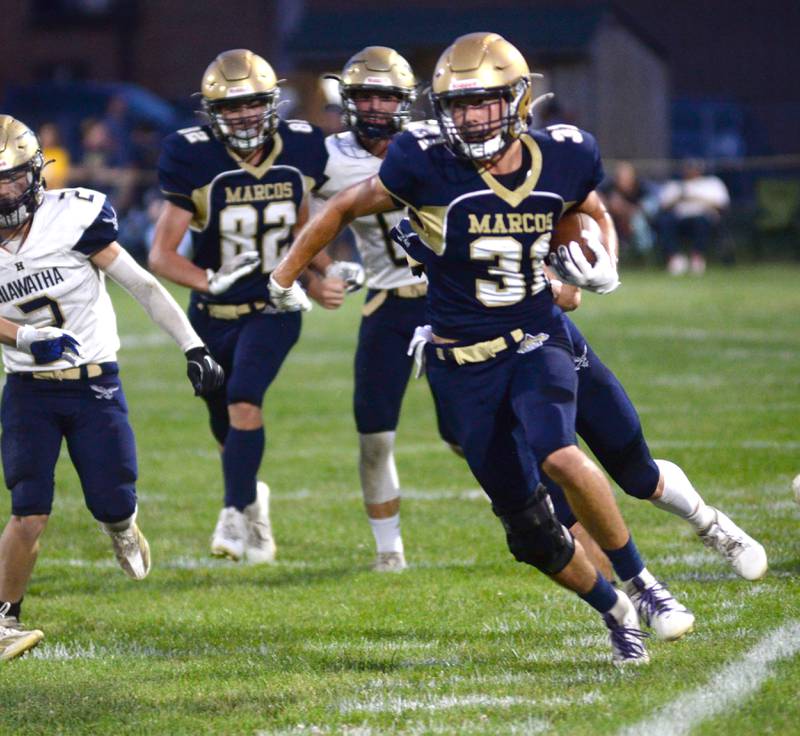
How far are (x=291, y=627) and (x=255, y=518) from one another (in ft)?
3.94

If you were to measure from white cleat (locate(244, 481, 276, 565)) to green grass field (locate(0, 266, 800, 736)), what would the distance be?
0.34 feet

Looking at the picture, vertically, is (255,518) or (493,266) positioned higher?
(493,266)

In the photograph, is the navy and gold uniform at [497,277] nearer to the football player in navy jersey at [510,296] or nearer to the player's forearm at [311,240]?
the football player in navy jersey at [510,296]

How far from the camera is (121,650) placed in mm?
5039

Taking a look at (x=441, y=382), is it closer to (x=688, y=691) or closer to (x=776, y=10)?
(x=688, y=691)

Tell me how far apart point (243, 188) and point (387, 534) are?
4.63 feet

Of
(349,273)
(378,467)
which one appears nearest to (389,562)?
(378,467)

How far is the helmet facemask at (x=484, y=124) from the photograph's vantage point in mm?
4461

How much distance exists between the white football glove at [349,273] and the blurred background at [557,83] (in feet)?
44.1

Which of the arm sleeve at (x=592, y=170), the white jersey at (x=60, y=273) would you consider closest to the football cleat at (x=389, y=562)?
the white jersey at (x=60, y=273)

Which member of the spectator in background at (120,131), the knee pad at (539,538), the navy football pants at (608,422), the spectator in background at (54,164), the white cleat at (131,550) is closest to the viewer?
the knee pad at (539,538)

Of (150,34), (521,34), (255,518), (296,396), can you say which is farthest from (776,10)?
(255,518)

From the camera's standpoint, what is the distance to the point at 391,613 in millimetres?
5395

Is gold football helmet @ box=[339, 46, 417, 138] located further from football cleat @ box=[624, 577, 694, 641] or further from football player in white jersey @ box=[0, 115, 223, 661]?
football cleat @ box=[624, 577, 694, 641]
